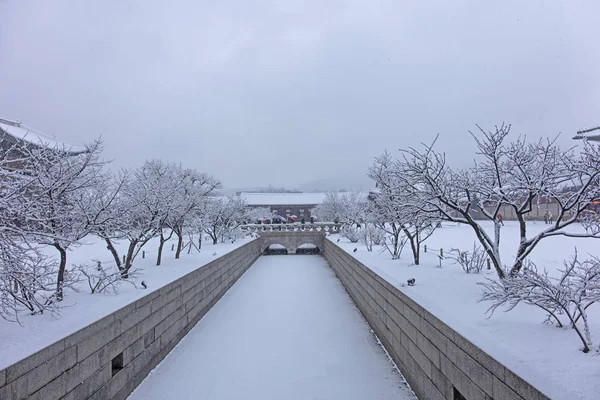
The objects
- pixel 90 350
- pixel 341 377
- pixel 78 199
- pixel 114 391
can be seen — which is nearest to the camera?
pixel 90 350

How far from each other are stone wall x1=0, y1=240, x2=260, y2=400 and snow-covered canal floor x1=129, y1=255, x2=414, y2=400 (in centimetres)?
38

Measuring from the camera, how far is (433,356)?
15.6 feet

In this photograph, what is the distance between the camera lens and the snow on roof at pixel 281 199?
68.1 m

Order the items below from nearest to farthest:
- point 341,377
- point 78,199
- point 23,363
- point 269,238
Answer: point 23,363, point 341,377, point 78,199, point 269,238

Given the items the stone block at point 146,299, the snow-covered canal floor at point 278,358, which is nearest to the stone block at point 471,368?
the snow-covered canal floor at point 278,358

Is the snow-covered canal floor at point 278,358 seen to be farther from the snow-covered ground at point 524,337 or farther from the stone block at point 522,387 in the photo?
the stone block at point 522,387

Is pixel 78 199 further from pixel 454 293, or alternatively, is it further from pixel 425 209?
pixel 454 293

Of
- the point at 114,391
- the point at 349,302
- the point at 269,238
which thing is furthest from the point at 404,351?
the point at 269,238

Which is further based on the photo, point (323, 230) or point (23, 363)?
point (323, 230)

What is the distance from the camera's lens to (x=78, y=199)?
307 inches

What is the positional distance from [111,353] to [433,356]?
12.9 ft

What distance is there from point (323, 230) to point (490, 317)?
91.6 ft

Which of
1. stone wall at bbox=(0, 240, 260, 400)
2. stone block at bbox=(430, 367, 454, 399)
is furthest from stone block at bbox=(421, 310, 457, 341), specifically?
stone wall at bbox=(0, 240, 260, 400)

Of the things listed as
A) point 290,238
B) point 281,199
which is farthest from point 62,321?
point 281,199
